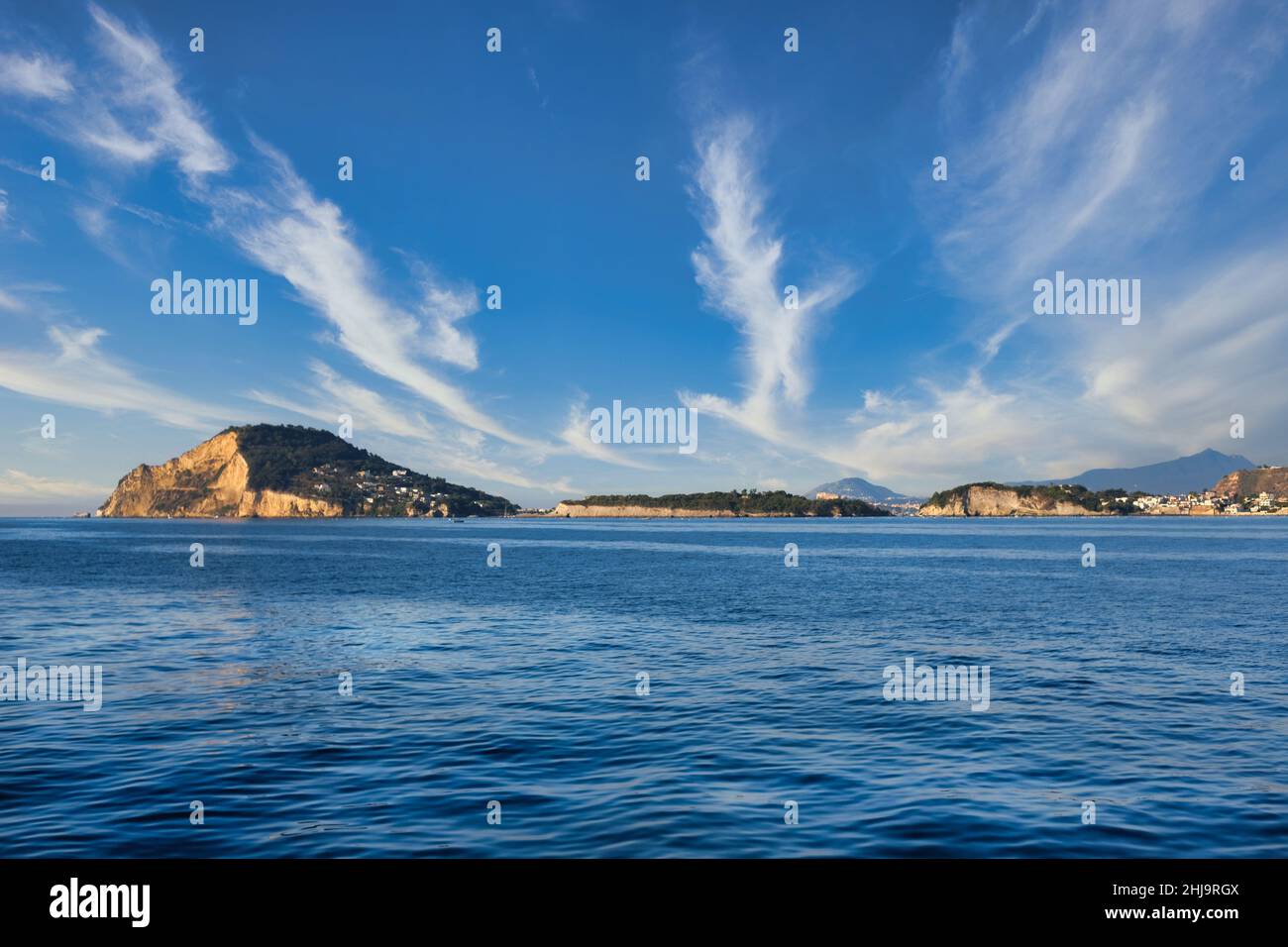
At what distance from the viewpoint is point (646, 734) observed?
2302cm

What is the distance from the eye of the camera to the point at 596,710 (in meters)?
26.2

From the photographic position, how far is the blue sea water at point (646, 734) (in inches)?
602

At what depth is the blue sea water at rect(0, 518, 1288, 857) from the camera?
1528 centimetres
